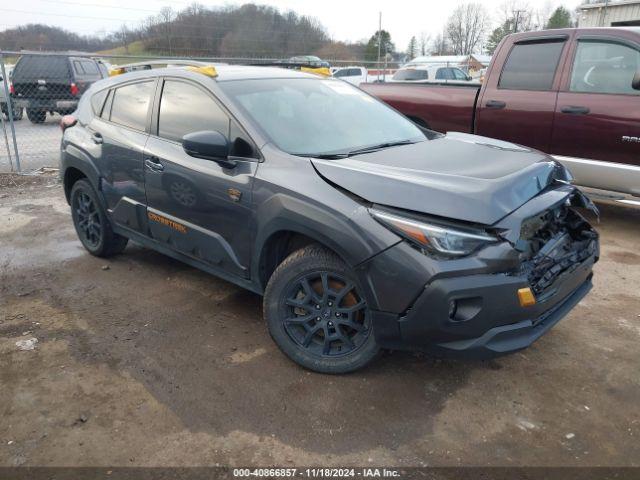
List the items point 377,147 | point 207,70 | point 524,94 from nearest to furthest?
point 377,147 < point 207,70 < point 524,94

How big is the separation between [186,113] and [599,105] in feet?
13.2

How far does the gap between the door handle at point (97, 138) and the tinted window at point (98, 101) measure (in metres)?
0.26

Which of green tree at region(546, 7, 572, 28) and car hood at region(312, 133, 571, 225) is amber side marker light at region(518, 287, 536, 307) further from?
green tree at region(546, 7, 572, 28)

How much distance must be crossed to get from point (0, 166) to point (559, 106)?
29.1ft

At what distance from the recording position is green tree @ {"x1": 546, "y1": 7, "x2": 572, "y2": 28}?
176 ft

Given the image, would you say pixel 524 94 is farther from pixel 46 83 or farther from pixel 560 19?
pixel 560 19

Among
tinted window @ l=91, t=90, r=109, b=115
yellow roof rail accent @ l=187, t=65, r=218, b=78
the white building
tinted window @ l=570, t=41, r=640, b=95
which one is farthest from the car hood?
the white building

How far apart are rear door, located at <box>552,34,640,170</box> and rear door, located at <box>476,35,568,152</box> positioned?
0.14 metres

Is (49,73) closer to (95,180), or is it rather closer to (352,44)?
(95,180)

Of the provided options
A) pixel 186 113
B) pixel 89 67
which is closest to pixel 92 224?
pixel 186 113

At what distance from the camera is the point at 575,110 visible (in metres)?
→ 5.34

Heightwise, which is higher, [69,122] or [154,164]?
[69,122]

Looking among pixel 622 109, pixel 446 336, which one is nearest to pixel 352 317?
pixel 446 336

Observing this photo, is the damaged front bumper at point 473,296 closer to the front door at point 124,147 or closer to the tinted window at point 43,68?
the front door at point 124,147
